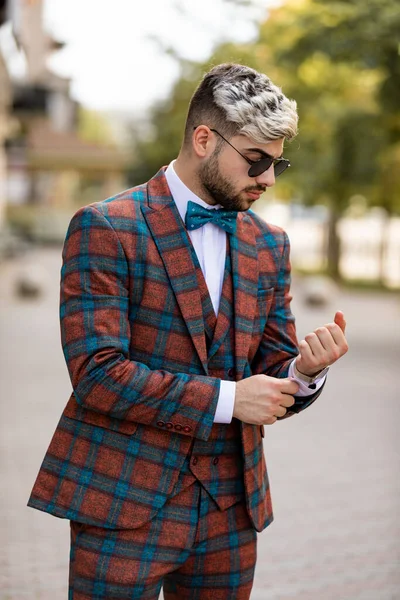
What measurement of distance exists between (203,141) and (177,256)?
30 cm

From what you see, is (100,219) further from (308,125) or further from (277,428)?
(308,125)

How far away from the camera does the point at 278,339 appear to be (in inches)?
104

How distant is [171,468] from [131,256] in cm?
55

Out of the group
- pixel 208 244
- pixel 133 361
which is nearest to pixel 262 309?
pixel 208 244

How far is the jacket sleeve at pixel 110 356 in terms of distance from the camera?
2279 mm

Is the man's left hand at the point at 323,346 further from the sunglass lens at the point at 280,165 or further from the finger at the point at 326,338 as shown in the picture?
the sunglass lens at the point at 280,165

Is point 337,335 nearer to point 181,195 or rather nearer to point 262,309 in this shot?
point 262,309

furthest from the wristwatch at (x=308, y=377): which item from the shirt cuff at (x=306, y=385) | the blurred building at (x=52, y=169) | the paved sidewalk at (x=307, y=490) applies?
the blurred building at (x=52, y=169)

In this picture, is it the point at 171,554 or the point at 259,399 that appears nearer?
the point at 259,399

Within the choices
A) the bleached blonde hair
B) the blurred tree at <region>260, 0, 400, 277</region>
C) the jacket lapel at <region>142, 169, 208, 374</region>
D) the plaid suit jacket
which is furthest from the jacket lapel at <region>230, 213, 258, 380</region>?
the blurred tree at <region>260, 0, 400, 277</region>

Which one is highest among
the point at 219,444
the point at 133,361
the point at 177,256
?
the point at 177,256

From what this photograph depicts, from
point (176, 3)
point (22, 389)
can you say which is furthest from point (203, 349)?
point (176, 3)

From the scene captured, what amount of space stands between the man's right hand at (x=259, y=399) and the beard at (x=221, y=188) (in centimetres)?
46

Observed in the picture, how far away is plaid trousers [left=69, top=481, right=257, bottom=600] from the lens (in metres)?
2.41
